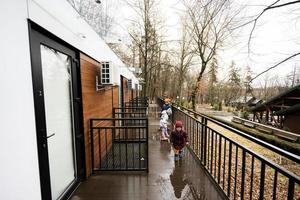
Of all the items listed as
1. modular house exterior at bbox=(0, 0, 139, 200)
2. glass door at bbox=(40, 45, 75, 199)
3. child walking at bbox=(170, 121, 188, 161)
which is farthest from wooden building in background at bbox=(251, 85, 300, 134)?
glass door at bbox=(40, 45, 75, 199)

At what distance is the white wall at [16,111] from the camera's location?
122 centimetres

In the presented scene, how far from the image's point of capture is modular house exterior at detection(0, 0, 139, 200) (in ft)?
4.19

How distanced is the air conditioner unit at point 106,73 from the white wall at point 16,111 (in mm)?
2101

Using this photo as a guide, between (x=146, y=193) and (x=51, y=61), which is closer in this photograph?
(x=51, y=61)

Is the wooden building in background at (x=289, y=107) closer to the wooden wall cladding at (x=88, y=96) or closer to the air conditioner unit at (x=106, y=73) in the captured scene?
the air conditioner unit at (x=106, y=73)

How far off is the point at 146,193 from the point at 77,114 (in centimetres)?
158

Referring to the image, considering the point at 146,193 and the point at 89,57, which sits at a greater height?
the point at 89,57

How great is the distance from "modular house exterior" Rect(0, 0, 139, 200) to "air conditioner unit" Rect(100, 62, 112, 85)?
1.48ft

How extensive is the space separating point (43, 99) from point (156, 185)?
2.00 metres

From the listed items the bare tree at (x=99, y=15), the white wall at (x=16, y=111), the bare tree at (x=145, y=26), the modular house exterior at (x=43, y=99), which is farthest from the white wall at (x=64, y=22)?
the bare tree at (x=145, y=26)

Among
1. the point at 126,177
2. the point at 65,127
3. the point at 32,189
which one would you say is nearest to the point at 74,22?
the point at 65,127

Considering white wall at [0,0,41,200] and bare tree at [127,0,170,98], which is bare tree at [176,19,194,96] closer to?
bare tree at [127,0,170,98]

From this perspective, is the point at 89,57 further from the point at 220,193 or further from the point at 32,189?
the point at 220,193

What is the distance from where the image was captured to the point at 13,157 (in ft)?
4.27
